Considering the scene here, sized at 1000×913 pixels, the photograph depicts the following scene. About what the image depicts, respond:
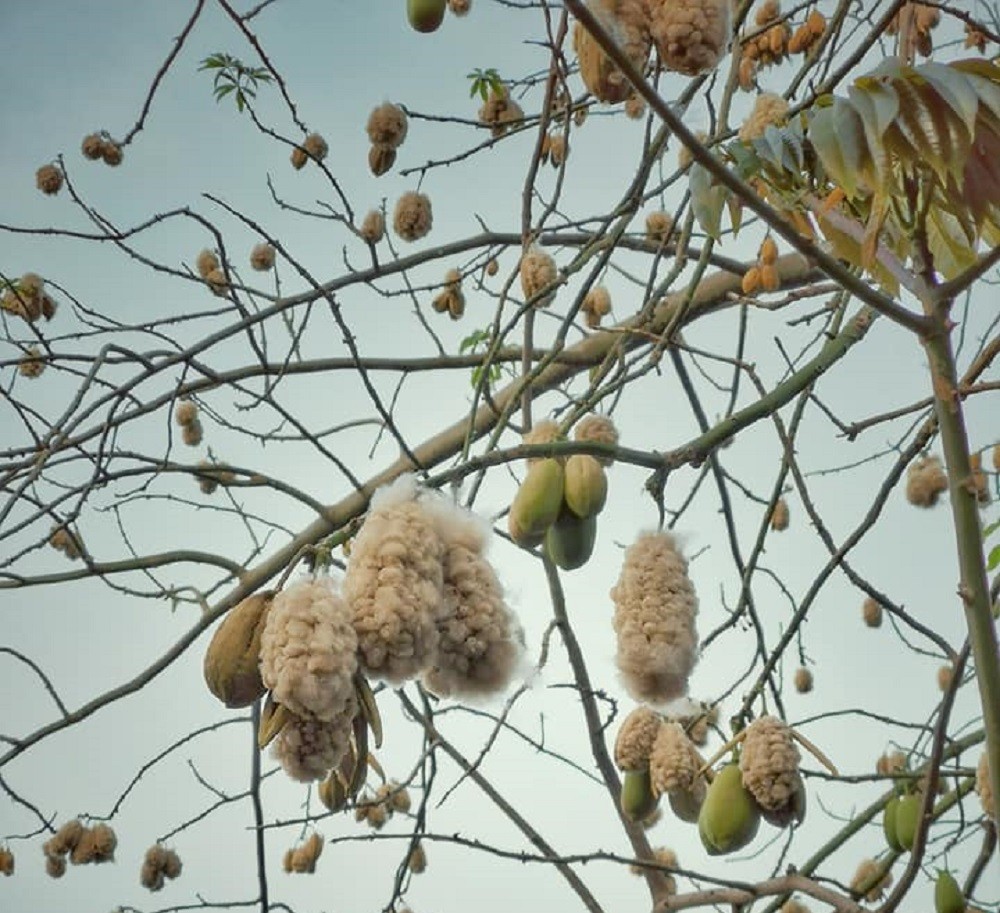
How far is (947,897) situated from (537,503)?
92 centimetres

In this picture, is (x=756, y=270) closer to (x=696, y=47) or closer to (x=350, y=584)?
(x=696, y=47)

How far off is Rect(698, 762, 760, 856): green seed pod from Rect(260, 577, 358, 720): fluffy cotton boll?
0.67 m

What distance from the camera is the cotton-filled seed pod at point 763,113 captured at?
1608 millimetres

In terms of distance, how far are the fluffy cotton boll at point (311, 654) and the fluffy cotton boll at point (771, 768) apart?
2.22ft

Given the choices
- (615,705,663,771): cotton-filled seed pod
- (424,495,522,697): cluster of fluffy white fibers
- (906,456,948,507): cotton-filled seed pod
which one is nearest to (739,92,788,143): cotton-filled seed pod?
(615,705,663,771): cotton-filled seed pod

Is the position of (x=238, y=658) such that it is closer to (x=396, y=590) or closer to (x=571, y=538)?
(x=396, y=590)

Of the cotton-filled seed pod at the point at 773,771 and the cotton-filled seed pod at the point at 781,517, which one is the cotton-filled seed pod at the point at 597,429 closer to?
the cotton-filled seed pod at the point at 773,771

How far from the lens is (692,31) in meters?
0.98

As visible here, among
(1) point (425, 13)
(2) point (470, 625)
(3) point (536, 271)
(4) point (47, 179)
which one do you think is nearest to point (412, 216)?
(3) point (536, 271)

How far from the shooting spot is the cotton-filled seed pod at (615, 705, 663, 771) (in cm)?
147

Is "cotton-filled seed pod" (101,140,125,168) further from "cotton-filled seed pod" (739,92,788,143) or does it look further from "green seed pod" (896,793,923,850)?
"green seed pod" (896,793,923,850)

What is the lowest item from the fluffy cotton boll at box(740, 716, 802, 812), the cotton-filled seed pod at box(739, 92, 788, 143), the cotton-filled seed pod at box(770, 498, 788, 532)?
the fluffy cotton boll at box(740, 716, 802, 812)

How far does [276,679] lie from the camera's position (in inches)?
25.8

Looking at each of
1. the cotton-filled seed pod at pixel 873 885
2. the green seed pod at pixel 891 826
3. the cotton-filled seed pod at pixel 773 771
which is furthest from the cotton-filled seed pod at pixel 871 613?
the cotton-filled seed pod at pixel 773 771
